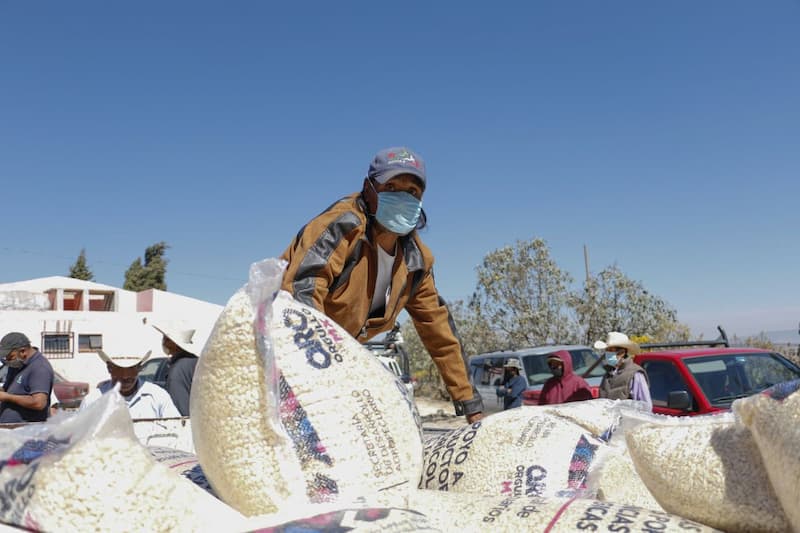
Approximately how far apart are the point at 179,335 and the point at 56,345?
53.4ft

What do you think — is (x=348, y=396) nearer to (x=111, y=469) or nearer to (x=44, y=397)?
(x=111, y=469)

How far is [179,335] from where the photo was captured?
5051 millimetres

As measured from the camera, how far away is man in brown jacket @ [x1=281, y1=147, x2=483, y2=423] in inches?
74.7

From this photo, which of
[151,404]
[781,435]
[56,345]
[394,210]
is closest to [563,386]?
[151,404]

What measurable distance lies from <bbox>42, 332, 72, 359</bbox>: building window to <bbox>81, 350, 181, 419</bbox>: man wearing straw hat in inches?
639

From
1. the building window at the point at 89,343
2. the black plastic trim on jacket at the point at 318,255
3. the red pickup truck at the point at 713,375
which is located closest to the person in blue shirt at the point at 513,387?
the red pickup truck at the point at 713,375

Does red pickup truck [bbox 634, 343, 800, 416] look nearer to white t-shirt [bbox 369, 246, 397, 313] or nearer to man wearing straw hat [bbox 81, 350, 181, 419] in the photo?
man wearing straw hat [bbox 81, 350, 181, 419]

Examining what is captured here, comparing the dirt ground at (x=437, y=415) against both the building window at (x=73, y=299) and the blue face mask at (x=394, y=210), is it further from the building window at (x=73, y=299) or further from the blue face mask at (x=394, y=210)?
the building window at (x=73, y=299)

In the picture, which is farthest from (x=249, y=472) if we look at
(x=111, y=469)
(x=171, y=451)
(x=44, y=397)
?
(x=44, y=397)

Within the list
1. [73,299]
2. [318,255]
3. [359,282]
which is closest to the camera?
[318,255]

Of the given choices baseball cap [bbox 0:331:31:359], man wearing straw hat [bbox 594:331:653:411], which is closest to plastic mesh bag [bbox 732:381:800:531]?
man wearing straw hat [bbox 594:331:653:411]

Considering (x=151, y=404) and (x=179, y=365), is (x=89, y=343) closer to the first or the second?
(x=179, y=365)

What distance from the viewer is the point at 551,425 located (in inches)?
81.7

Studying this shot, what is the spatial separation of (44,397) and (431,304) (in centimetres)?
354
